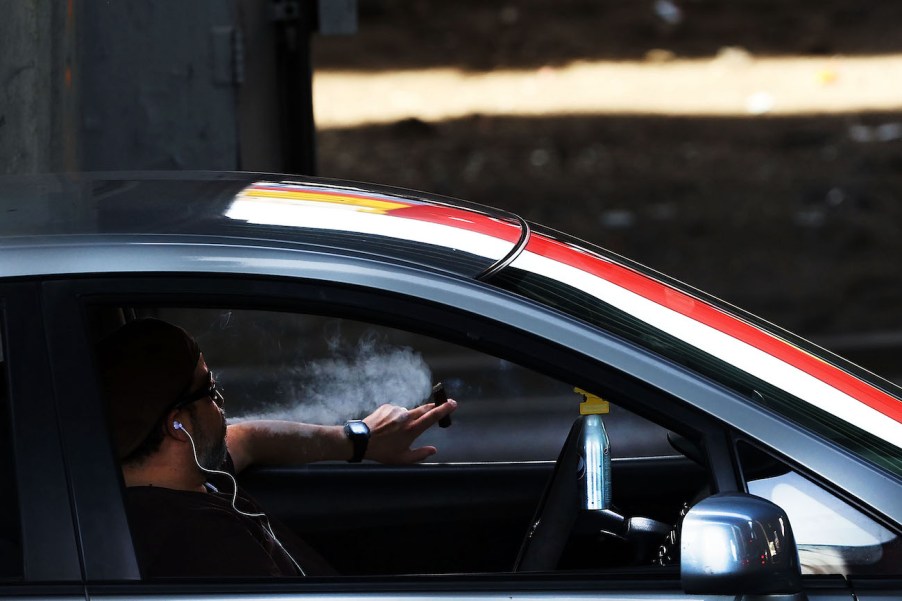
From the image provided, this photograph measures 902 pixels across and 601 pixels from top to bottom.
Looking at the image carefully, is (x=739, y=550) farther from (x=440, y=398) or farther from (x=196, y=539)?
(x=196, y=539)

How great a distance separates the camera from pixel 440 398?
2594 millimetres

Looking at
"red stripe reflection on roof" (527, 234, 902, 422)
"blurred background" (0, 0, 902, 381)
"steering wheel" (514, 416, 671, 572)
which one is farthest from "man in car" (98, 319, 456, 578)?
"blurred background" (0, 0, 902, 381)

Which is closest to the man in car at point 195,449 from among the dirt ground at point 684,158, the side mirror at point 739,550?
the side mirror at point 739,550

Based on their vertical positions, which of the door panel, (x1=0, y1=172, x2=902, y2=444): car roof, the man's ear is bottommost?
the door panel

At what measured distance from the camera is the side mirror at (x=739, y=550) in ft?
6.56

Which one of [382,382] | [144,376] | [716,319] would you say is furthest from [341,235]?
[716,319]

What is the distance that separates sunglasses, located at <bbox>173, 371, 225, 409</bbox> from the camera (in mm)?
2486

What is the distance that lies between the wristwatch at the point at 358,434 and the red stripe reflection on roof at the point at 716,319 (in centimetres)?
46

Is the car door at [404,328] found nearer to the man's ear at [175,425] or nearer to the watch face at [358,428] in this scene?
the man's ear at [175,425]

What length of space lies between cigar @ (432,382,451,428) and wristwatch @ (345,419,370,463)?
0.45ft

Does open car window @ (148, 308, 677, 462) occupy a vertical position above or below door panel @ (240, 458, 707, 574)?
above

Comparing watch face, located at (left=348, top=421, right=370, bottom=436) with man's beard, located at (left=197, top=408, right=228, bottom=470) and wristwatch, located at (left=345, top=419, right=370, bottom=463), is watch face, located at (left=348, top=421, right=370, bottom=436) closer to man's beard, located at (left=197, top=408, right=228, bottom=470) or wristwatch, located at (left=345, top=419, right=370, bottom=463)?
wristwatch, located at (left=345, top=419, right=370, bottom=463)

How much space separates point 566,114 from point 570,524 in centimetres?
1135

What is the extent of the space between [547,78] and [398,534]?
1269 cm
